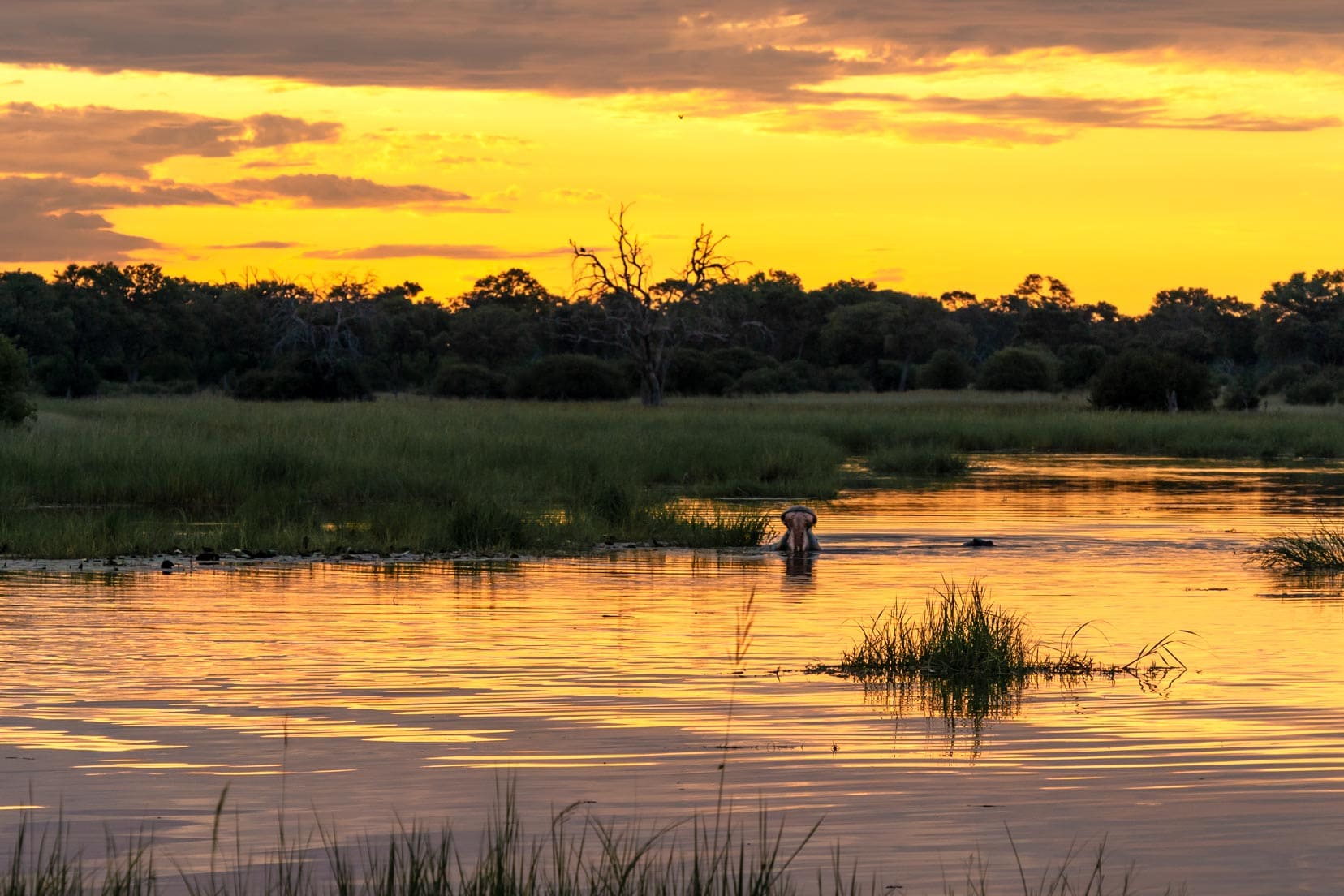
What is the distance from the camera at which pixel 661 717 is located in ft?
33.2

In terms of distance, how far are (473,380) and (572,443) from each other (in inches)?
1749

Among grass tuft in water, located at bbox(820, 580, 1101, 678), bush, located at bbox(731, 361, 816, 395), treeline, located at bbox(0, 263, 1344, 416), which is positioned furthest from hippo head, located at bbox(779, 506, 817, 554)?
bush, located at bbox(731, 361, 816, 395)

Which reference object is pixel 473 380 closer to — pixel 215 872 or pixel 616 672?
pixel 616 672

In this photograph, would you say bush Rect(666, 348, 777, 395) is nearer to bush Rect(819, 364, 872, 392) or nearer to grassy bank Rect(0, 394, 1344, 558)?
bush Rect(819, 364, 872, 392)

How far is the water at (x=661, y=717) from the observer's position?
24.9ft

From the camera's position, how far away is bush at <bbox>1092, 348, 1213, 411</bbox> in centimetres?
6338

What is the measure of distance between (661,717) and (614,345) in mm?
77457

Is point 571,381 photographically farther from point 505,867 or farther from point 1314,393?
point 505,867

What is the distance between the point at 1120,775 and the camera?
28.3 feet

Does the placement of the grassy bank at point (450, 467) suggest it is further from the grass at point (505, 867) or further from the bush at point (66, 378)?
the bush at point (66, 378)

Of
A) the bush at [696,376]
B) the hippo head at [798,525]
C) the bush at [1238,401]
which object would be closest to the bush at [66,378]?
the bush at [696,376]

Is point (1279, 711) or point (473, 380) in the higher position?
point (473, 380)

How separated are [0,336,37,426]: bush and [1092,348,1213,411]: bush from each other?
38863mm

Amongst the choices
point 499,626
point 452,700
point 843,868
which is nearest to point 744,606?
point 499,626
